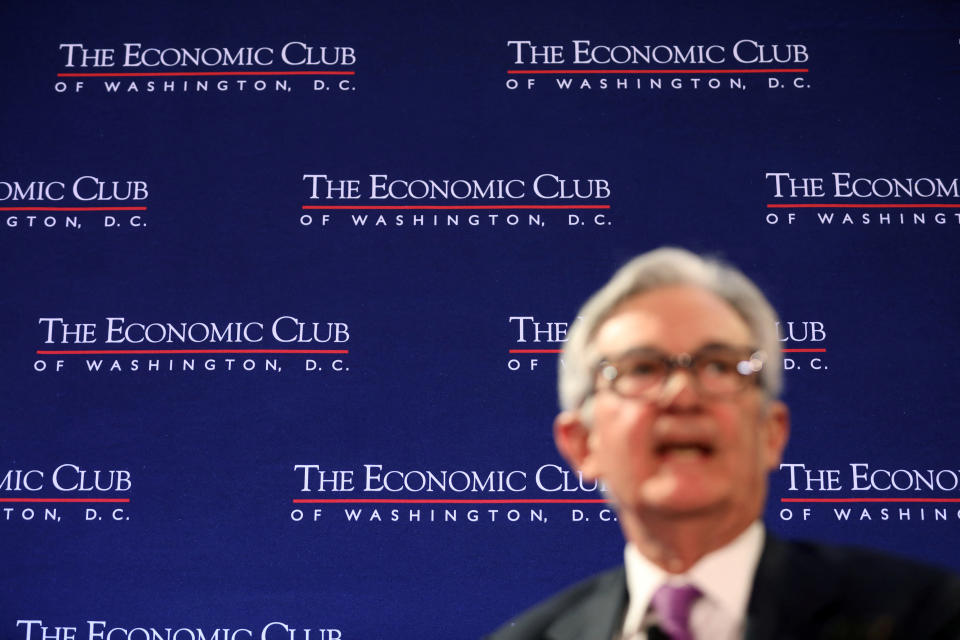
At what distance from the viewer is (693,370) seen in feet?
4.23

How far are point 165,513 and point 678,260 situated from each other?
1.92 m

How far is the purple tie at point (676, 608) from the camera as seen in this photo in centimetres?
125

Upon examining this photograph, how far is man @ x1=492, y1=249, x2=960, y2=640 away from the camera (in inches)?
47.5

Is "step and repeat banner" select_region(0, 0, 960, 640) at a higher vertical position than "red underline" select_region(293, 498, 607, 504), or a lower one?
higher

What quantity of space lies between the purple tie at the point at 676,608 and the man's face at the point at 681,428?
86 millimetres

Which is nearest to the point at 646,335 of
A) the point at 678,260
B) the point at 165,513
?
the point at 678,260

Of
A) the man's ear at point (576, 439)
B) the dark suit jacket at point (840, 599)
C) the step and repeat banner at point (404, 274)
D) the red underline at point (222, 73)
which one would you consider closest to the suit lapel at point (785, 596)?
the dark suit jacket at point (840, 599)

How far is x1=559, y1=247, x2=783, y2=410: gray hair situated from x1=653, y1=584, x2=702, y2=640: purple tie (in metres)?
0.25

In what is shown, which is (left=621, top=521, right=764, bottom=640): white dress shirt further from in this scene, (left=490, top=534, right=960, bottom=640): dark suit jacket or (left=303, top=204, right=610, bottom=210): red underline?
(left=303, top=204, right=610, bottom=210): red underline

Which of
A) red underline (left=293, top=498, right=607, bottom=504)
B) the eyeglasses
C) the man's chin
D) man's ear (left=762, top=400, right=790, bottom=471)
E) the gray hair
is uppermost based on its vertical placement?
red underline (left=293, top=498, right=607, bottom=504)

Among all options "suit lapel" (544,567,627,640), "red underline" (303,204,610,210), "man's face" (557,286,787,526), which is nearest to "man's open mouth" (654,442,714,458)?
"man's face" (557,286,787,526)

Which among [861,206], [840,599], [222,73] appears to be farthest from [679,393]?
[222,73]

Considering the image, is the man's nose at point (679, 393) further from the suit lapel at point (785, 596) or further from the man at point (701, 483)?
the suit lapel at point (785, 596)

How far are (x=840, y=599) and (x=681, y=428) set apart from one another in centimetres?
24
